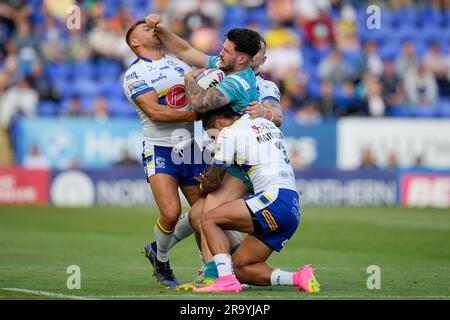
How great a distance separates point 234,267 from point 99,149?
15.3 m

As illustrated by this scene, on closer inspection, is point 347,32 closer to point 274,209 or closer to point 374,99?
point 374,99

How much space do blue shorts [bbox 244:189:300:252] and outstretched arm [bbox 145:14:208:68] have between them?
2096 millimetres

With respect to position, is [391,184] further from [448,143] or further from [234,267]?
[234,267]

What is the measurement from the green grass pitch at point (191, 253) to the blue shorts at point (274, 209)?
634 mm

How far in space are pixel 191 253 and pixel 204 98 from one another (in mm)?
5506

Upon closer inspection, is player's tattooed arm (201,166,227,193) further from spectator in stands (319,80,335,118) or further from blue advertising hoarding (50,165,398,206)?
spectator in stands (319,80,335,118)

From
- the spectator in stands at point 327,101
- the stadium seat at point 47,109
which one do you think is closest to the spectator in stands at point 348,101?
the spectator in stands at point 327,101

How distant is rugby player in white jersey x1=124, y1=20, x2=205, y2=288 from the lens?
10281 millimetres

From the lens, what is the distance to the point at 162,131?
10.6 metres

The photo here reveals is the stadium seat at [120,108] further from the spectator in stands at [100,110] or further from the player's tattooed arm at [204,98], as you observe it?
the player's tattooed arm at [204,98]

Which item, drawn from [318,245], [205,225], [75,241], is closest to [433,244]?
[318,245]

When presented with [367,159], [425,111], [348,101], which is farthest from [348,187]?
[425,111]

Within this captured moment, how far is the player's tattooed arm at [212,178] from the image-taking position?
9.48 m

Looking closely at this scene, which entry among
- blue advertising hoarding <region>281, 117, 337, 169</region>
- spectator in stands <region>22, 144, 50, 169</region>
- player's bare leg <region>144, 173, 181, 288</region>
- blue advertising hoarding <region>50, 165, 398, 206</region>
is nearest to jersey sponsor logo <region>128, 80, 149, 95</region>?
player's bare leg <region>144, 173, 181, 288</region>
